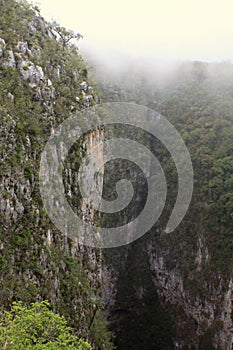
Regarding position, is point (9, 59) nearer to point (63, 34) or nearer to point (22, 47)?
point (22, 47)

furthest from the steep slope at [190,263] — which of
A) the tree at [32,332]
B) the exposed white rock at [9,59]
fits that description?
the tree at [32,332]

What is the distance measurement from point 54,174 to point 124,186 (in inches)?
1370

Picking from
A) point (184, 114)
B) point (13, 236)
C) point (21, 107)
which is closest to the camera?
point (13, 236)

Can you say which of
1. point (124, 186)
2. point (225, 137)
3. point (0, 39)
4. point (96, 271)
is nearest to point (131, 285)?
point (124, 186)

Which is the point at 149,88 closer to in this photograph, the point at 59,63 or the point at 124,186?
the point at 124,186

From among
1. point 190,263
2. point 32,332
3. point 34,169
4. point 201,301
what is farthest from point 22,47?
point 201,301

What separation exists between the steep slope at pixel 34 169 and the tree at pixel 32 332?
375 centimetres

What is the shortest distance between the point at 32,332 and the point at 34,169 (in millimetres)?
8878

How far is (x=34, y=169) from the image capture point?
62.5 ft

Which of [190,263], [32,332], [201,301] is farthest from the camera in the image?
[190,263]

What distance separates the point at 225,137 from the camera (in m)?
52.3

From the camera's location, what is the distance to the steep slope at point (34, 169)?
17.2 metres

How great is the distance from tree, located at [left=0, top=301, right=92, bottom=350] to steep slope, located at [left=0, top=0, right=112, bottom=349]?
375 centimetres

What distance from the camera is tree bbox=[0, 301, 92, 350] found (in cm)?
1076
